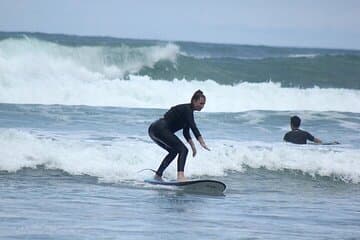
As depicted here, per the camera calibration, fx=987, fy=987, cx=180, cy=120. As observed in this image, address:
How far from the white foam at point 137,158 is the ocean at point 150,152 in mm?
26

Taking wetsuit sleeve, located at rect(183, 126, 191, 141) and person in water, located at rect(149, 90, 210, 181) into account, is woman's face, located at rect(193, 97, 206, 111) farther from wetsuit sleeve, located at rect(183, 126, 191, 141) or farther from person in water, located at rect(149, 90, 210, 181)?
wetsuit sleeve, located at rect(183, 126, 191, 141)

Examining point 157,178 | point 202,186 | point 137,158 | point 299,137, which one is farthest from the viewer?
point 299,137

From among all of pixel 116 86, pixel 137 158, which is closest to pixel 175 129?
pixel 137 158

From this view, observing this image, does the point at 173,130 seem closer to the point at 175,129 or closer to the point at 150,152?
the point at 175,129

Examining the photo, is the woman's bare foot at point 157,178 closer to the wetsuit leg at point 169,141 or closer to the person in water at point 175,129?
the person in water at point 175,129

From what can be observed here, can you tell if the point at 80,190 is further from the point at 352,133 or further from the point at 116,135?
the point at 352,133

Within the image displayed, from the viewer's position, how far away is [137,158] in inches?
646

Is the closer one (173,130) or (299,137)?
(173,130)

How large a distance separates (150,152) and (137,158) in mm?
490

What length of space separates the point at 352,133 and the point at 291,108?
826 centimetres

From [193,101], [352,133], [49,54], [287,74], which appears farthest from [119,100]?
[193,101]

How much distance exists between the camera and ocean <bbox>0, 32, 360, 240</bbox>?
11.1 metres

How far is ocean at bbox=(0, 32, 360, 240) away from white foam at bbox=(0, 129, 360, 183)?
0.09 feet

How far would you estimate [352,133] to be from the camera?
2286cm
